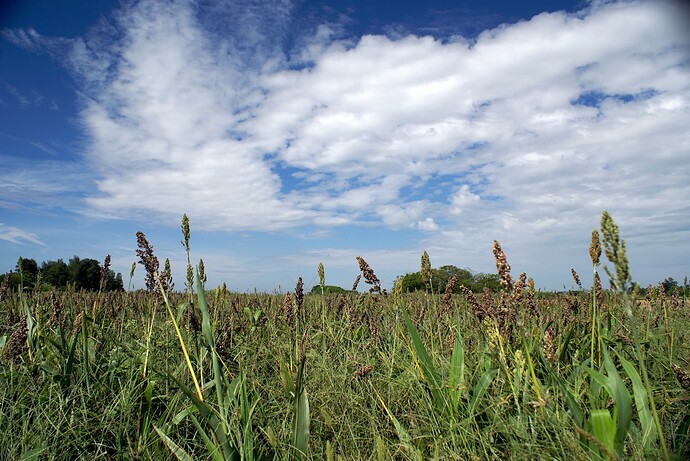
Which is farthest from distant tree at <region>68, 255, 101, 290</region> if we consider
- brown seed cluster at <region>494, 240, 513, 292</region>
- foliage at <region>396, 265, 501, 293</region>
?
brown seed cluster at <region>494, 240, 513, 292</region>

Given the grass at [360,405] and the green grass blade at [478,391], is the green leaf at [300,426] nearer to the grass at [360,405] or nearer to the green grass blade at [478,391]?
the grass at [360,405]

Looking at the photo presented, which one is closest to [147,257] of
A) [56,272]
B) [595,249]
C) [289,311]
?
[289,311]

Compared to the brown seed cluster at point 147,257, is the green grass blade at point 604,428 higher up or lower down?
lower down

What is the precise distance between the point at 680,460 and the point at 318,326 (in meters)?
4.00

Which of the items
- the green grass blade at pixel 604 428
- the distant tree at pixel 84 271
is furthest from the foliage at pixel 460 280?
the distant tree at pixel 84 271

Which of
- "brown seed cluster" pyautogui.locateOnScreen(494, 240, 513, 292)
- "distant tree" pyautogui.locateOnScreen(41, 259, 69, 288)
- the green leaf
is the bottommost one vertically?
the green leaf

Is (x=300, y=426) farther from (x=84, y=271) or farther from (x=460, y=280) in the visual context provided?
(x=84, y=271)

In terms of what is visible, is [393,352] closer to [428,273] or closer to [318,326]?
[428,273]

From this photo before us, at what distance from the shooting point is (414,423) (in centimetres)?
261

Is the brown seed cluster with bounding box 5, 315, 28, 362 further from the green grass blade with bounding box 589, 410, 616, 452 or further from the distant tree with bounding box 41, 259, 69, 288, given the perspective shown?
the distant tree with bounding box 41, 259, 69, 288

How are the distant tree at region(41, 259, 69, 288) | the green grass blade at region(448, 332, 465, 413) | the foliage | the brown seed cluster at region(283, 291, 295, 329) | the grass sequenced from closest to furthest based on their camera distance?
the grass, the green grass blade at region(448, 332, 465, 413), the brown seed cluster at region(283, 291, 295, 329), the foliage, the distant tree at region(41, 259, 69, 288)

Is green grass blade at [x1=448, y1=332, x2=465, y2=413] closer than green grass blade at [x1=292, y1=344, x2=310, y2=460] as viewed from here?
No

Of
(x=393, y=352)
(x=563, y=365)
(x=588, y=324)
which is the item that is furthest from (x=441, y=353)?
(x=588, y=324)

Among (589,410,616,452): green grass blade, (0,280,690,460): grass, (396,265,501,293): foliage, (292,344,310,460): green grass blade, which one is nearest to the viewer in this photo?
(589,410,616,452): green grass blade
